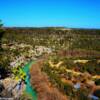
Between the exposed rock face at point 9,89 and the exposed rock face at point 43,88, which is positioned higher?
the exposed rock face at point 9,89

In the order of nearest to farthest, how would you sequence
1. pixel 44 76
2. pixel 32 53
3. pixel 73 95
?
pixel 73 95, pixel 44 76, pixel 32 53

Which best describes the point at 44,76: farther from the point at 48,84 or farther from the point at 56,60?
the point at 56,60

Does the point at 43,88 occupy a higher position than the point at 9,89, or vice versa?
the point at 9,89

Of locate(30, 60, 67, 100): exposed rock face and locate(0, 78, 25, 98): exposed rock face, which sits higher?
locate(0, 78, 25, 98): exposed rock face

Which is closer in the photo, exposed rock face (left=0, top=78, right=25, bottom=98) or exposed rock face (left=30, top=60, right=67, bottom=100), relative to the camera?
exposed rock face (left=0, top=78, right=25, bottom=98)

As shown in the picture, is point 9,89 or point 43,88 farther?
point 43,88

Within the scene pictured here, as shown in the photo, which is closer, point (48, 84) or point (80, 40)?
point (48, 84)

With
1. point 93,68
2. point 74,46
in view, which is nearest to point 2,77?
point 93,68

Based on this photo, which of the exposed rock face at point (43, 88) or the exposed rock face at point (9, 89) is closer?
the exposed rock face at point (9, 89)
